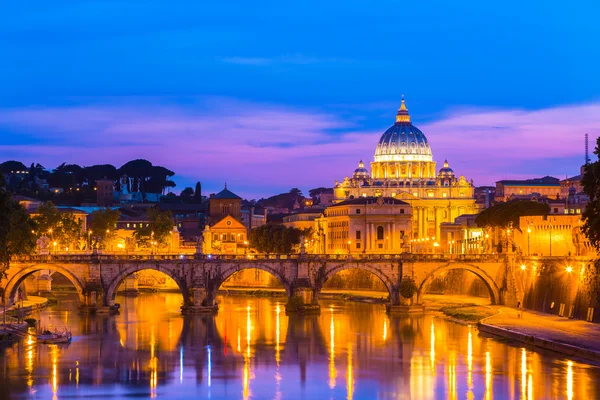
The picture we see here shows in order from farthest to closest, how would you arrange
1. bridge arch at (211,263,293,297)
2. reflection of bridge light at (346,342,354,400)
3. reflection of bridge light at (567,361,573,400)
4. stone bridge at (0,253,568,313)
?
bridge arch at (211,263,293,297)
stone bridge at (0,253,568,313)
reflection of bridge light at (346,342,354,400)
reflection of bridge light at (567,361,573,400)

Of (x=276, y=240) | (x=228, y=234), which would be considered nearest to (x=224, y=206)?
(x=228, y=234)

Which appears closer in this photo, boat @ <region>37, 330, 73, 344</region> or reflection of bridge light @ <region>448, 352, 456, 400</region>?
reflection of bridge light @ <region>448, 352, 456, 400</region>

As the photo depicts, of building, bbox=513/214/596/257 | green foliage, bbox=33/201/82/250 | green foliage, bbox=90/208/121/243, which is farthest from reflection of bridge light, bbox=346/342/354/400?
green foliage, bbox=90/208/121/243

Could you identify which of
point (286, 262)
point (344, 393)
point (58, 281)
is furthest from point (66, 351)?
point (58, 281)

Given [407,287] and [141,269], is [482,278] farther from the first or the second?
[141,269]

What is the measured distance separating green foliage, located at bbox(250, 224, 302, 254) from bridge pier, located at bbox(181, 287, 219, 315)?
54004mm

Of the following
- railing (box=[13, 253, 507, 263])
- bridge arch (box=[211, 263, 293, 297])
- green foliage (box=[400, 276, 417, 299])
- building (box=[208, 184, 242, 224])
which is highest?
building (box=[208, 184, 242, 224])

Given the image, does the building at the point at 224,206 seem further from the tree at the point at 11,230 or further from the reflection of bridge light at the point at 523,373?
the reflection of bridge light at the point at 523,373

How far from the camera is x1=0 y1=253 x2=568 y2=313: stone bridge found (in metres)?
94.0

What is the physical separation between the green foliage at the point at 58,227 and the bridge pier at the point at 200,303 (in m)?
34.5

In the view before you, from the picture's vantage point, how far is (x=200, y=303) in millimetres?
94188

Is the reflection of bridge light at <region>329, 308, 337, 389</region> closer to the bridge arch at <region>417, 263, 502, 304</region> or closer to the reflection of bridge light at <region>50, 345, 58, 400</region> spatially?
the bridge arch at <region>417, 263, 502, 304</region>

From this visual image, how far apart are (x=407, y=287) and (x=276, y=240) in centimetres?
5929

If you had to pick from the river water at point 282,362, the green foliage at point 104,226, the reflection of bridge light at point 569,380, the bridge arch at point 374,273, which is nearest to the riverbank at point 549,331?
the river water at point 282,362
